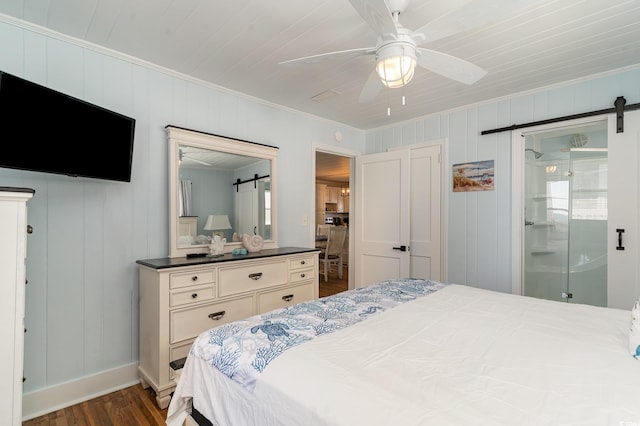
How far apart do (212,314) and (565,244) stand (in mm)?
3910

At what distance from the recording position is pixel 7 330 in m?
1.31

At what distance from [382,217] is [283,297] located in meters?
1.74

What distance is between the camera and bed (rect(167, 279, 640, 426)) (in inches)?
33.1

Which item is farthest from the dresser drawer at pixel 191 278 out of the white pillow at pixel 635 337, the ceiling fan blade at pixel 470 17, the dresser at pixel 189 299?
the white pillow at pixel 635 337

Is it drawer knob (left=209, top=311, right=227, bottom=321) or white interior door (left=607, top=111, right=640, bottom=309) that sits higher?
white interior door (left=607, top=111, right=640, bottom=309)

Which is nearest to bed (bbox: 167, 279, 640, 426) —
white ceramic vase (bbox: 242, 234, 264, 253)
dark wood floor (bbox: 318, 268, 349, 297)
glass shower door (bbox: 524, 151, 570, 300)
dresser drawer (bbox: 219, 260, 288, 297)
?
dresser drawer (bbox: 219, 260, 288, 297)

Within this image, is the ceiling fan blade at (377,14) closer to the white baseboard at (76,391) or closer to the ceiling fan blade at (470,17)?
the ceiling fan blade at (470,17)

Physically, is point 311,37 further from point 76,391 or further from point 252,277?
point 76,391

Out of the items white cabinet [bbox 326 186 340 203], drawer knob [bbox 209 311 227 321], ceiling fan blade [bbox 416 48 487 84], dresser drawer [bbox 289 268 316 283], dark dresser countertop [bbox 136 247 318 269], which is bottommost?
drawer knob [bbox 209 311 227 321]

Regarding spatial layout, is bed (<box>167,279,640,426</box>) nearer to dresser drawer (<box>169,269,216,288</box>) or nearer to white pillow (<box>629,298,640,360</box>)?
white pillow (<box>629,298,640,360</box>)

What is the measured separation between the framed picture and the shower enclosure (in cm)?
36

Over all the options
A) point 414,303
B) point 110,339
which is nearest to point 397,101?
point 414,303

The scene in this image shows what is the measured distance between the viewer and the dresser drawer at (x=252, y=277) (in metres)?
2.44

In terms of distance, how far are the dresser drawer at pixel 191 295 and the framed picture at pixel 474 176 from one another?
2827mm
